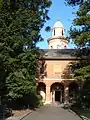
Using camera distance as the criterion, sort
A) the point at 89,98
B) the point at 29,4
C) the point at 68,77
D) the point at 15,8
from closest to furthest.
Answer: the point at 15,8 → the point at 29,4 → the point at 89,98 → the point at 68,77

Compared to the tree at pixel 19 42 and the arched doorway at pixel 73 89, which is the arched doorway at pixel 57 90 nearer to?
the arched doorway at pixel 73 89

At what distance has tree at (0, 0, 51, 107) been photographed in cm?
3722

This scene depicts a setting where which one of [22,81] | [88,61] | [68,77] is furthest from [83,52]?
[68,77]

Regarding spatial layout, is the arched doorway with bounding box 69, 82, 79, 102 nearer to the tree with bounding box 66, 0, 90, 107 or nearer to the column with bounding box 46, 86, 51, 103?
the column with bounding box 46, 86, 51, 103

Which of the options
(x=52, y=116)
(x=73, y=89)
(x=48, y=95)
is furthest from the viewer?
(x=73, y=89)

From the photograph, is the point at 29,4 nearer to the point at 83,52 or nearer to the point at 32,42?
the point at 32,42

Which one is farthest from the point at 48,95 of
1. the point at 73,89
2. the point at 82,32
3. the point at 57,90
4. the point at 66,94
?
the point at 82,32

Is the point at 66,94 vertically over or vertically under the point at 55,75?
under

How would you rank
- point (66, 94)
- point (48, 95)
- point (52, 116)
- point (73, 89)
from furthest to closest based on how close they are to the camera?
1. point (73, 89)
2. point (48, 95)
3. point (66, 94)
4. point (52, 116)

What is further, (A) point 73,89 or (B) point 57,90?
(B) point 57,90

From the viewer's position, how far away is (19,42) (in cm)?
3841

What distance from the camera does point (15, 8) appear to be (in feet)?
131

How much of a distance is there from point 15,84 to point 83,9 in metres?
12.2

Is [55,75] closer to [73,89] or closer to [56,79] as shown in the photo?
[56,79]
